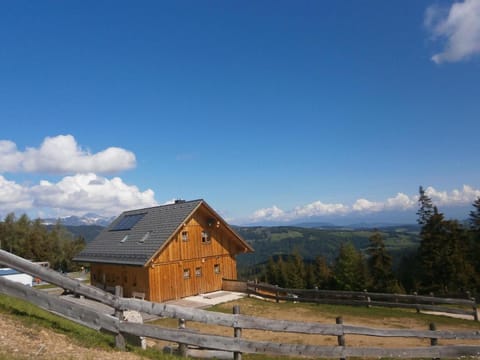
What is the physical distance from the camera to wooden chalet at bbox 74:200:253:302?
2483 centimetres

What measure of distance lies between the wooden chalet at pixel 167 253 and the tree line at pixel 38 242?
4016 cm

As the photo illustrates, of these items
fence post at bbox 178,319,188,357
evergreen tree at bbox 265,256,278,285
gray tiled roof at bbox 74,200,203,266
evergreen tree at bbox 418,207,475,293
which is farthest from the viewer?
evergreen tree at bbox 265,256,278,285

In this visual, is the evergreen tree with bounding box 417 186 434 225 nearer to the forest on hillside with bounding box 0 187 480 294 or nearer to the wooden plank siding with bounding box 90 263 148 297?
the forest on hillside with bounding box 0 187 480 294

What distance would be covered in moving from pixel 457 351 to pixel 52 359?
34.4ft

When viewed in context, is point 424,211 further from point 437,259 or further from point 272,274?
point 272,274

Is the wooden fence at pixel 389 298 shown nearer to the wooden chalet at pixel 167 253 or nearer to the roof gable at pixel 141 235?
the wooden chalet at pixel 167 253

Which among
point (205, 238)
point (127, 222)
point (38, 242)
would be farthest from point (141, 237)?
point (38, 242)

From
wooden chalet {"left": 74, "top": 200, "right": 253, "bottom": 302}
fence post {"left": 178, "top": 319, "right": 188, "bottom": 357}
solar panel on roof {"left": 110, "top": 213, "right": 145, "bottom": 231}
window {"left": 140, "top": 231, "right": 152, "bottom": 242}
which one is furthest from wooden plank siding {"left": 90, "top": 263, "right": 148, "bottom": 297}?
fence post {"left": 178, "top": 319, "right": 188, "bottom": 357}

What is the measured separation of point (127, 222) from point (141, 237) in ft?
18.4

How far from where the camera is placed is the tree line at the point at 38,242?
224 feet

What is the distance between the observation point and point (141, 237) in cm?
2741

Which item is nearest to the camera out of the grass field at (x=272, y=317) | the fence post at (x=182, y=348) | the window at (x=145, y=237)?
the grass field at (x=272, y=317)

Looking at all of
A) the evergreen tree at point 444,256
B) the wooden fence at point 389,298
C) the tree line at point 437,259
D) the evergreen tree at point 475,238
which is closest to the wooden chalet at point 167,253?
the wooden fence at point 389,298

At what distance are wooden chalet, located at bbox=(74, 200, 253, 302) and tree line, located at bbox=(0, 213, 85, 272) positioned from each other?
40165 mm
